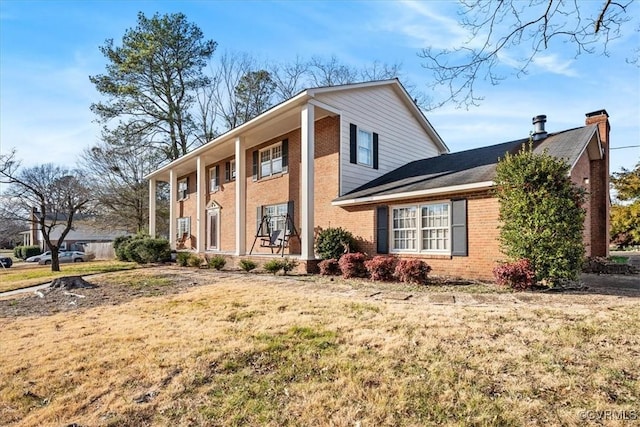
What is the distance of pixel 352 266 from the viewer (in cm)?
1010

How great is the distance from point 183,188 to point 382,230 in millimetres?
17103

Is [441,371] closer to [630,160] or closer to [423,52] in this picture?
[423,52]

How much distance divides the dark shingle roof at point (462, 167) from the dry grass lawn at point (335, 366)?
4.43 metres

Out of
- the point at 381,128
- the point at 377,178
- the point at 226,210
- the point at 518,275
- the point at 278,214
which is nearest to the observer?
the point at 518,275

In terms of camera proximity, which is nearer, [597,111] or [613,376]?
[613,376]

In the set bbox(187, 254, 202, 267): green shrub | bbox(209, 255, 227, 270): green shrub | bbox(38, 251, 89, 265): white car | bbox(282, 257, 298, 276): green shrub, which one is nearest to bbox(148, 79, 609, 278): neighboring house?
bbox(282, 257, 298, 276): green shrub

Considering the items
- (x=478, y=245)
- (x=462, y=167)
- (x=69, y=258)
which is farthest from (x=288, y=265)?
(x=69, y=258)

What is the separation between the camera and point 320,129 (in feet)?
44.1

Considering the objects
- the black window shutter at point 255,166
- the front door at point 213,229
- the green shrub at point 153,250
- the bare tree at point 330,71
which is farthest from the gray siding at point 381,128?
the bare tree at point 330,71

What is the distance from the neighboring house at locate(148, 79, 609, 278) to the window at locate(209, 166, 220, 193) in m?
1.54

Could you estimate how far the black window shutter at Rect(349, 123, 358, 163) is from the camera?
42.5ft

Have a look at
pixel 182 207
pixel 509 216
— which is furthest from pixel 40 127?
pixel 509 216

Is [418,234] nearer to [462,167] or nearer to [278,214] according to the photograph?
[462,167]

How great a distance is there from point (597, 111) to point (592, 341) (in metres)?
11.8
